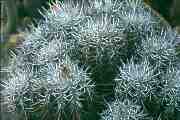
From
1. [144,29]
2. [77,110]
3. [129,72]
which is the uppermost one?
[144,29]

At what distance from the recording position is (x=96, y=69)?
19.2 ft

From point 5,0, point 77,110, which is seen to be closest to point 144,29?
point 77,110

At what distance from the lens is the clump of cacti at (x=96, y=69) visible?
18.3ft

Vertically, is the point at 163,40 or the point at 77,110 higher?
the point at 163,40

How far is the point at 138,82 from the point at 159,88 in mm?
261

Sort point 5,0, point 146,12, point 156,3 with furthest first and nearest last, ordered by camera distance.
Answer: point 5,0 → point 156,3 → point 146,12

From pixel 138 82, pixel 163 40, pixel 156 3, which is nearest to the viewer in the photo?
pixel 138 82

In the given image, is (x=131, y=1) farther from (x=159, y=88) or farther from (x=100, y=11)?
(x=159, y=88)

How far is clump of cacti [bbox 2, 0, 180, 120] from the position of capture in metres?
5.57

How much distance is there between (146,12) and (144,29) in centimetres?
40

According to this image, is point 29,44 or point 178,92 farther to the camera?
point 29,44

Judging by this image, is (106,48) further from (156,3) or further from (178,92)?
(156,3)

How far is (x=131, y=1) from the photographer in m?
6.69

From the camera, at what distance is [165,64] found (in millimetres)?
5859
